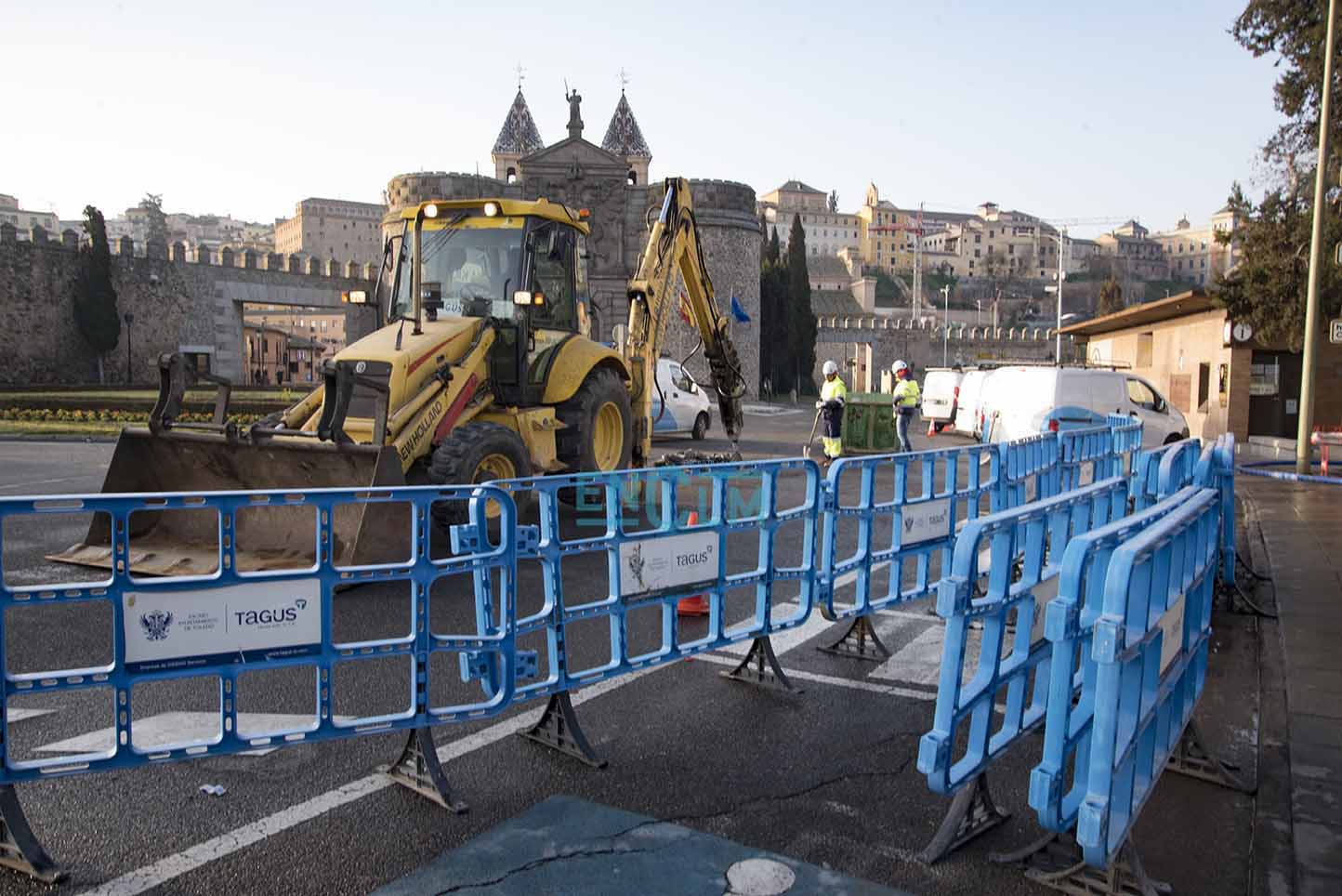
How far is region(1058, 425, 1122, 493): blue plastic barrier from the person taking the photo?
33.1ft

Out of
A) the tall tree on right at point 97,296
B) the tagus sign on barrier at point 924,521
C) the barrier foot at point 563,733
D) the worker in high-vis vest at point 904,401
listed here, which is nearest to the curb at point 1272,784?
the tagus sign on barrier at point 924,521

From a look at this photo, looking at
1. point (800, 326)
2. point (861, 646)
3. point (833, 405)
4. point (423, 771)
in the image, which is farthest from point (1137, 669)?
point (800, 326)

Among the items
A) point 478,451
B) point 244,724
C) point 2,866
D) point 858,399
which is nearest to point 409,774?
point 244,724

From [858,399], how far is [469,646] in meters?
17.8

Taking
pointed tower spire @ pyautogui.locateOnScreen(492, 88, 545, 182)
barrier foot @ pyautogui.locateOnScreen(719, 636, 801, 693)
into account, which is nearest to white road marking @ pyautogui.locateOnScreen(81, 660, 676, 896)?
barrier foot @ pyautogui.locateOnScreen(719, 636, 801, 693)

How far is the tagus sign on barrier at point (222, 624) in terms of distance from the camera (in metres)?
3.80

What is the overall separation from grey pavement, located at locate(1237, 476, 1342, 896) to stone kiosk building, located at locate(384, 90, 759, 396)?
3310cm

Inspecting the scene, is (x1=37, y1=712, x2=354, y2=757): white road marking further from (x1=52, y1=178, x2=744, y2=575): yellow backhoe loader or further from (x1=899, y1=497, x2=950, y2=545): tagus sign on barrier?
(x1=899, y1=497, x2=950, y2=545): tagus sign on barrier

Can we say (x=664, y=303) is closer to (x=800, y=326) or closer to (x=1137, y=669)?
(x=1137, y=669)

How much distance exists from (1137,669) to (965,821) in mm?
1112

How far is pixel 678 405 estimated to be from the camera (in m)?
23.0

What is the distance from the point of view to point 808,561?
6363mm

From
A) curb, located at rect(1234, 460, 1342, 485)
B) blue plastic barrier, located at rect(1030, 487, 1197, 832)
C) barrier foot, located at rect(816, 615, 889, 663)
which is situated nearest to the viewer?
blue plastic barrier, located at rect(1030, 487, 1197, 832)

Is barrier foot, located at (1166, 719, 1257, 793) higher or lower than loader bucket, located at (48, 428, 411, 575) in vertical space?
lower
